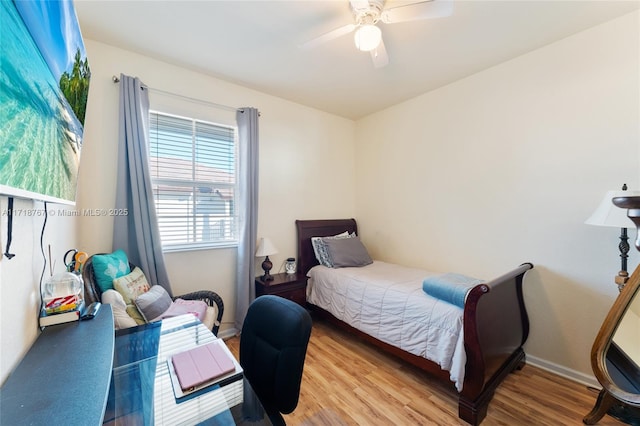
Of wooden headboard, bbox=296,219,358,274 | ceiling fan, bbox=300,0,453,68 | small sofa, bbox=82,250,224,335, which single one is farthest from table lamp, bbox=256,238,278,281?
ceiling fan, bbox=300,0,453,68

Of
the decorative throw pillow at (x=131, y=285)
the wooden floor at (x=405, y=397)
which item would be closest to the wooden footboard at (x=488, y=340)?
the wooden floor at (x=405, y=397)

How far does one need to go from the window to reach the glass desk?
1402mm

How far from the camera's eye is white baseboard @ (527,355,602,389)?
1.98 m

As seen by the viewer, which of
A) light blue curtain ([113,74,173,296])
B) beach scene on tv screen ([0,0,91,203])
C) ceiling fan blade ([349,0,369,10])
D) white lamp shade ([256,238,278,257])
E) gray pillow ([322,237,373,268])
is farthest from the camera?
gray pillow ([322,237,373,268])


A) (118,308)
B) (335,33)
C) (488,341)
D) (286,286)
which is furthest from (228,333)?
(335,33)

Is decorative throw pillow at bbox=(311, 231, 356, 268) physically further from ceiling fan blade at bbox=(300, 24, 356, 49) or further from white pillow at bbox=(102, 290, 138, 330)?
ceiling fan blade at bbox=(300, 24, 356, 49)

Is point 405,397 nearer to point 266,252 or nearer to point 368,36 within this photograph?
point 266,252

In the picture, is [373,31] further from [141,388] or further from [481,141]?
[141,388]

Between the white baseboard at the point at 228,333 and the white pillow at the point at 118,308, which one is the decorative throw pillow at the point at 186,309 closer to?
the white pillow at the point at 118,308

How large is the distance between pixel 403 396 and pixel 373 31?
2.48 metres

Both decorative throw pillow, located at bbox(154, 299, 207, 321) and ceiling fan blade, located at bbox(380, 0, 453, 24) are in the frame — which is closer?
ceiling fan blade, located at bbox(380, 0, 453, 24)

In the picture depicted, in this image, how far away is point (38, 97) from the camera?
2.54ft

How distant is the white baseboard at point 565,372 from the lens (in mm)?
1981

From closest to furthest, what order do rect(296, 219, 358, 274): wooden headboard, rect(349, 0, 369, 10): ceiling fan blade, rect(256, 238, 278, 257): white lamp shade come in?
1. rect(349, 0, 369, 10): ceiling fan blade
2. rect(256, 238, 278, 257): white lamp shade
3. rect(296, 219, 358, 274): wooden headboard
